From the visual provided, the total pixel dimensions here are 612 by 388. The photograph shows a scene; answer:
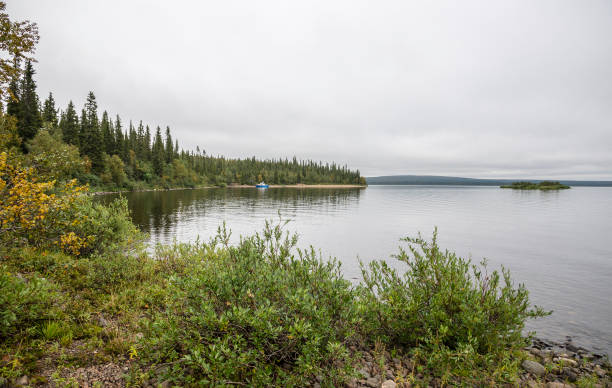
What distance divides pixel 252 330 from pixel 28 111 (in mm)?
77546

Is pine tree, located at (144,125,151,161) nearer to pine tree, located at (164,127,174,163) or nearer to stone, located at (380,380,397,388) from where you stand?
pine tree, located at (164,127,174,163)

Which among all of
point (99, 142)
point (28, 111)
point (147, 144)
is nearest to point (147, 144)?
point (147, 144)

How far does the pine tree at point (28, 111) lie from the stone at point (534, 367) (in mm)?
77623

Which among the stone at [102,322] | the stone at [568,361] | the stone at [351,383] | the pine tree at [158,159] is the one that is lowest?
the stone at [568,361]

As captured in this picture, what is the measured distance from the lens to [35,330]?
509 cm

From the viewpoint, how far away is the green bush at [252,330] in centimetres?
407

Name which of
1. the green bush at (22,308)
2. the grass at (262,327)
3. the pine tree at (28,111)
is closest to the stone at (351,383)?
the grass at (262,327)

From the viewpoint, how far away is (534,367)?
6.50 m

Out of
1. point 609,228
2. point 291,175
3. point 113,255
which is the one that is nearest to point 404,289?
point 113,255

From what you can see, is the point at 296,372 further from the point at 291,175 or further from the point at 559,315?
the point at 291,175

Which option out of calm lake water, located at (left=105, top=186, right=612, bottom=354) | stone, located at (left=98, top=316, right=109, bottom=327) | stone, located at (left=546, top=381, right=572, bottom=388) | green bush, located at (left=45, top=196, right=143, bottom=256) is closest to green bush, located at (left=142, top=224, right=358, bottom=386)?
stone, located at (left=98, top=316, right=109, bottom=327)

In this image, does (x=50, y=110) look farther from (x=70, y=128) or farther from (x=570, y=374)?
(x=570, y=374)

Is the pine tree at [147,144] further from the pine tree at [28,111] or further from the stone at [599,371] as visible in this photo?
the stone at [599,371]

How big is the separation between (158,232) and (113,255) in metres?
16.7
